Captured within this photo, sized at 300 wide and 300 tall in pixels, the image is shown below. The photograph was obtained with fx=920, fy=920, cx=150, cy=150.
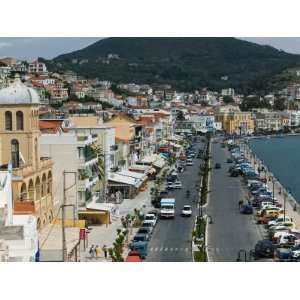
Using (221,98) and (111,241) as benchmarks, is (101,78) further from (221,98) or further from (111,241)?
(111,241)

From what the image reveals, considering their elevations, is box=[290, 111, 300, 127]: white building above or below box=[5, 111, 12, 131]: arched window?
below

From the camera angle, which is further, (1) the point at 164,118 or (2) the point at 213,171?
(1) the point at 164,118

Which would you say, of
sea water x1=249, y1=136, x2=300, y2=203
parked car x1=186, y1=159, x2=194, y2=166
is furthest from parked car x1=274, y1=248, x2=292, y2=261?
parked car x1=186, y1=159, x2=194, y2=166

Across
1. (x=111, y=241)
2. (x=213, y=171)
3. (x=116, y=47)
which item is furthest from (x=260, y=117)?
(x=111, y=241)

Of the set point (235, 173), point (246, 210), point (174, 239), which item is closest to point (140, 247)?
point (174, 239)

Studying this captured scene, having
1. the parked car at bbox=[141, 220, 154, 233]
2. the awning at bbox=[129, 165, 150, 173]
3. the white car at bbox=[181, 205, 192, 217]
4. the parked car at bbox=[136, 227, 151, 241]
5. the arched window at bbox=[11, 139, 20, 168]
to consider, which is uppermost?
the arched window at bbox=[11, 139, 20, 168]

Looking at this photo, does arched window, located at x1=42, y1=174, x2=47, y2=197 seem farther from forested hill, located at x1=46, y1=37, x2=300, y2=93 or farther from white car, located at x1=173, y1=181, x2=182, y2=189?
forested hill, located at x1=46, y1=37, x2=300, y2=93
